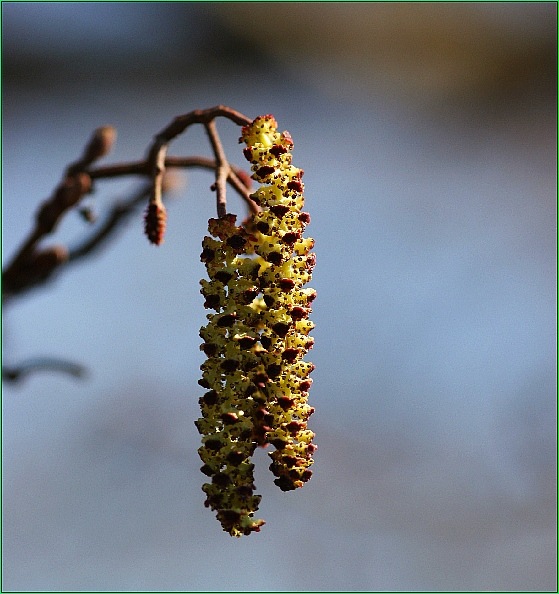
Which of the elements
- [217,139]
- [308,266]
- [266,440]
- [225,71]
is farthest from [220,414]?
[225,71]

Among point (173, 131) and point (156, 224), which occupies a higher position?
point (173, 131)

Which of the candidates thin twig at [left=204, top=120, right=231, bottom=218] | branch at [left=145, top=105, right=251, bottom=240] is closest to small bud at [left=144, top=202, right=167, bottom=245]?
branch at [left=145, top=105, right=251, bottom=240]

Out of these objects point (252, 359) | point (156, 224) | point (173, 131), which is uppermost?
point (173, 131)

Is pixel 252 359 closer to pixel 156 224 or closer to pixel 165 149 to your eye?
pixel 156 224

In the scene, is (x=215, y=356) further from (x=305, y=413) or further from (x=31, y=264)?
(x=31, y=264)

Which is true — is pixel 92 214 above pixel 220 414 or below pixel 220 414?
above

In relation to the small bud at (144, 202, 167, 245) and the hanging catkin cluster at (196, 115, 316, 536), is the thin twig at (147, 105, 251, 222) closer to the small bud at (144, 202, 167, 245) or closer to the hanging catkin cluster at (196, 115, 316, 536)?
the small bud at (144, 202, 167, 245)

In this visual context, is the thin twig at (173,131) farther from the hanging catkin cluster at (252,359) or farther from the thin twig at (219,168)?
the hanging catkin cluster at (252,359)

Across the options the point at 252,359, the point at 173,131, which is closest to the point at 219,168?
the point at 173,131
